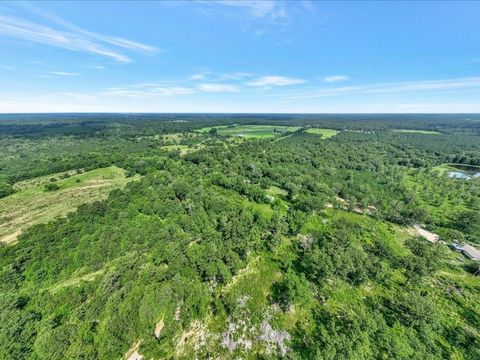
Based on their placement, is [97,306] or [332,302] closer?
[97,306]

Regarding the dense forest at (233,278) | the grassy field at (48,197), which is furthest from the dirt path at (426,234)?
the grassy field at (48,197)

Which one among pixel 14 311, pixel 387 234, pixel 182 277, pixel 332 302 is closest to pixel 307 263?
pixel 332 302

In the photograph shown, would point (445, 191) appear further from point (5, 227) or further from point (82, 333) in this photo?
point (5, 227)

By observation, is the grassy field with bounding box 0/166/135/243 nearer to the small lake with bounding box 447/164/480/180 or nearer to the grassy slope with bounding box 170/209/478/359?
the grassy slope with bounding box 170/209/478/359

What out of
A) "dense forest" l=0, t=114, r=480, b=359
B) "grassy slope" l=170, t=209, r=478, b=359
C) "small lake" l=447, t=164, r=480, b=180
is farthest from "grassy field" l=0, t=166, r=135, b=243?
"small lake" l=447, t=164, r=480, b=180

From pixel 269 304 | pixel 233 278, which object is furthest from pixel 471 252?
pixel 233 278

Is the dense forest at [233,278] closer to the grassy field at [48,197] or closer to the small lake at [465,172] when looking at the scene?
the grassy field at [48,197]
